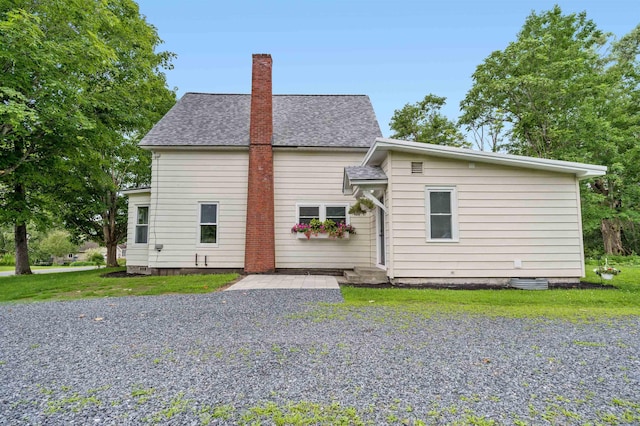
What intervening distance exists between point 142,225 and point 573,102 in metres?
20.6

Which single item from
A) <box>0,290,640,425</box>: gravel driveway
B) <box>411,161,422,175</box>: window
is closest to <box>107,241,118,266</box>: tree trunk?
<box>0,290,640,425</box>: gravel driveway

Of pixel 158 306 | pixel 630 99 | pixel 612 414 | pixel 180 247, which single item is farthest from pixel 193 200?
pixel 630 99

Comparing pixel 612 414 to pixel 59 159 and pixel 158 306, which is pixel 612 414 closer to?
pixel 158 306

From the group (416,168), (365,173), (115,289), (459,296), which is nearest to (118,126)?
(115,289)

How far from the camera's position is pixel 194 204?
34.5 ft

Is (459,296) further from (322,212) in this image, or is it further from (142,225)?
(142,225)

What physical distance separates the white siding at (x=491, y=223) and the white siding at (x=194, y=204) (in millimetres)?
5109

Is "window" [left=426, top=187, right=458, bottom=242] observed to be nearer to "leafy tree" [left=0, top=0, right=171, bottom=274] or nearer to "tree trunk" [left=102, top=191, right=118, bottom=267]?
"leafy tree" [left=0, top=0, right=171, bottom=274]

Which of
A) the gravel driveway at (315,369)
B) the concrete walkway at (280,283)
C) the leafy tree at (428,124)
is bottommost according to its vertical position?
the concrete walkway at (280,283)

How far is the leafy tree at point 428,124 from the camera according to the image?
22.0 metres

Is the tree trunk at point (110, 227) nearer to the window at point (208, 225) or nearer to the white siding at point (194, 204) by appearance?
the white siding at point (194, 204)

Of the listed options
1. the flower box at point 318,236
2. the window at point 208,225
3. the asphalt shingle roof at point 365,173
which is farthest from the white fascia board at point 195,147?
the asphalt shingle roof at point 365,173

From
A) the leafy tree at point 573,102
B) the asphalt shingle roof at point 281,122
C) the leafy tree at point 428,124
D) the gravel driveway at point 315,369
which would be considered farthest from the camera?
the leafy tree at point 428,124

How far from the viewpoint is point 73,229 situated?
656 inches
